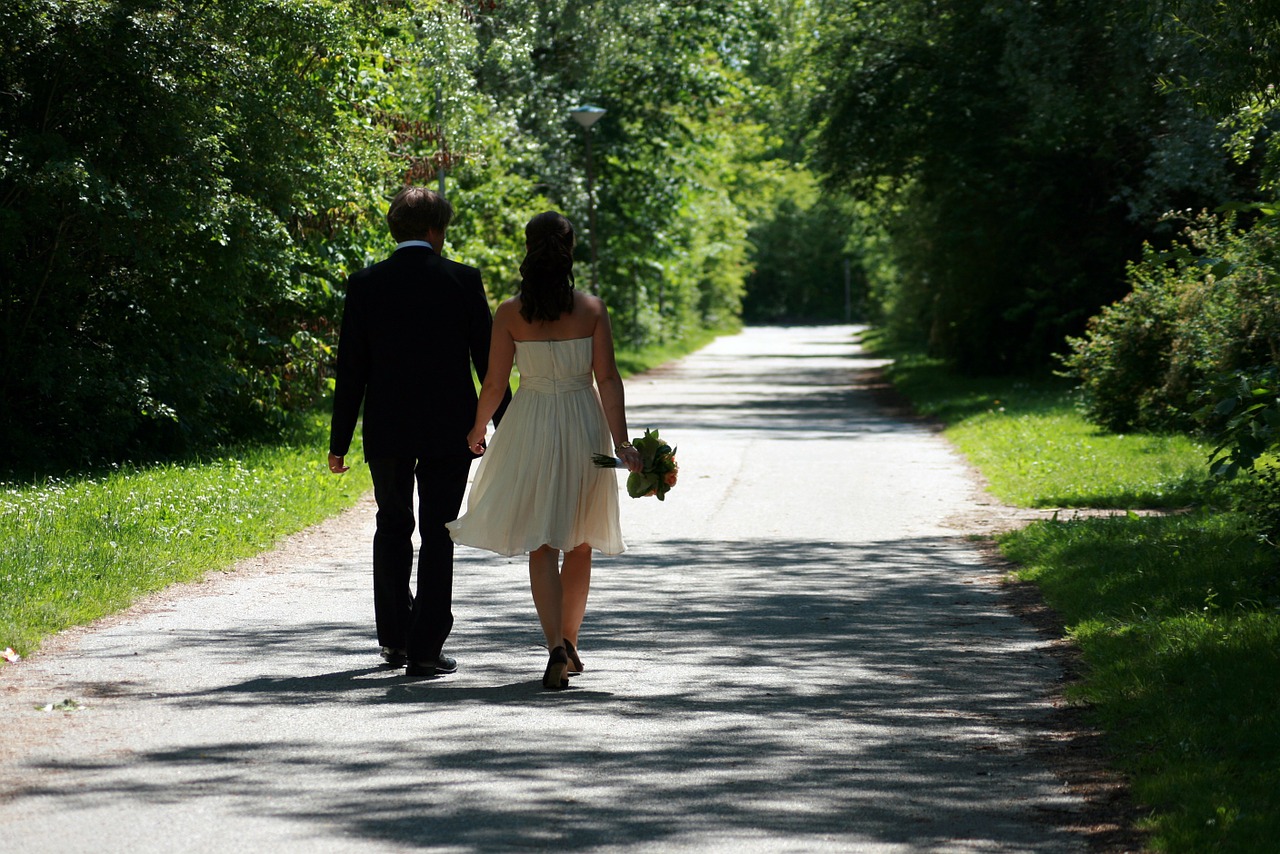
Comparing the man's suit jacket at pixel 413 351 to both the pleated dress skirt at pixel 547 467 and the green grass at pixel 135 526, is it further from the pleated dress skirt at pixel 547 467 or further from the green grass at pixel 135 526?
the green grass at pixel 135 526

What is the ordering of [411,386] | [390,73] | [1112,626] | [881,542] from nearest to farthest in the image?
[411,386] → [1112,626] → [881,542] → [390,73]

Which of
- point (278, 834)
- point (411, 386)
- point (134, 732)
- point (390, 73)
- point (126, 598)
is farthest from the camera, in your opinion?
point (390, 73)

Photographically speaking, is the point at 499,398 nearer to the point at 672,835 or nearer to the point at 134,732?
the point at 134,732

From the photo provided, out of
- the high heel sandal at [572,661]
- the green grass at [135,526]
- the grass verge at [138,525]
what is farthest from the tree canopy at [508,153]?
the high heel sandal at [572,661]

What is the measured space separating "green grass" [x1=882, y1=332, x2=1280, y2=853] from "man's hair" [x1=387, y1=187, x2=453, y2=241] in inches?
134

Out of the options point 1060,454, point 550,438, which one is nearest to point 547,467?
point 550,438

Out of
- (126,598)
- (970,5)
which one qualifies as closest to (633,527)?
(126,598)

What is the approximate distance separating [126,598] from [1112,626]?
5082 millimetres

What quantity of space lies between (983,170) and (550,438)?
72.9 feet

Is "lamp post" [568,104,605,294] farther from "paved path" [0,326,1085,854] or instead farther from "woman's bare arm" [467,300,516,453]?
"woman's bare arm" [467,300,516,453]

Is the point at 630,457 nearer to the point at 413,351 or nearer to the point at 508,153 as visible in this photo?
the point at 413,351

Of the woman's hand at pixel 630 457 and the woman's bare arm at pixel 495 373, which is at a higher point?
the woman's bare arm at pixel 495 373

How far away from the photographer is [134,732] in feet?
18.9

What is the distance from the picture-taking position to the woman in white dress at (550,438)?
6633 mm
